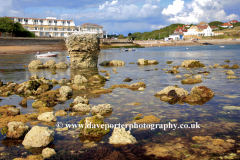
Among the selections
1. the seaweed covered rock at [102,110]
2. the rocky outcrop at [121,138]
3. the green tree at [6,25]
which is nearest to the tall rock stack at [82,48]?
the seaweed covered rock at [102,110]

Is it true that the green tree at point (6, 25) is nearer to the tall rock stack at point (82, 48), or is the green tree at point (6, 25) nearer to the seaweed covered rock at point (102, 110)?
the tall rock stack at point (82, 48)

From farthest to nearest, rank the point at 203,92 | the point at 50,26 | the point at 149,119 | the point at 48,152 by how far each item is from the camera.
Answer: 1. the point at 50,26
2. the point at 203,92
3. the point at 149,119
4. the point at 48,152

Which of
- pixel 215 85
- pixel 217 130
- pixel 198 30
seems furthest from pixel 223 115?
pixel 198 30

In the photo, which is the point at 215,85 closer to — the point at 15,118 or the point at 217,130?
the point at 217,130

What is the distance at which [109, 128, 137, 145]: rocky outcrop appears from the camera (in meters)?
7.45

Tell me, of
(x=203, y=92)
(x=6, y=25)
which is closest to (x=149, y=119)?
(x=203, y=92)

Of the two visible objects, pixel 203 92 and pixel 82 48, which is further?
pixel 82 48

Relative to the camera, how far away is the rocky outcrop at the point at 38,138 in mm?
7371

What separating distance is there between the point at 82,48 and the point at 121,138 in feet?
71.7

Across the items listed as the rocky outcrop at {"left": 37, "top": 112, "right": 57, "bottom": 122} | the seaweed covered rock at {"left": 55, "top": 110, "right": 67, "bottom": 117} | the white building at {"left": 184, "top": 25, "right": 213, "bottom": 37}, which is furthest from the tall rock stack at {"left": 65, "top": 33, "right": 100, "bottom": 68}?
the white building at {"left": 184, "top": 25, "right": 213, "bottom": 37}

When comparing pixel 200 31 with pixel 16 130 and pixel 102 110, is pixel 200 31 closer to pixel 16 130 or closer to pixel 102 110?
pixel 102 110

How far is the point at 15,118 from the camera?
9.77 meters

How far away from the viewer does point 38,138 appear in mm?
7438

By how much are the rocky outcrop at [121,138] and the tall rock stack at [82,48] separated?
69.8 ft
